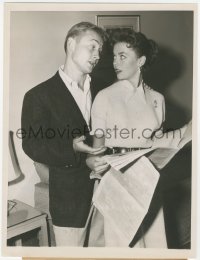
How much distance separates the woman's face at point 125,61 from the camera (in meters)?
1.95

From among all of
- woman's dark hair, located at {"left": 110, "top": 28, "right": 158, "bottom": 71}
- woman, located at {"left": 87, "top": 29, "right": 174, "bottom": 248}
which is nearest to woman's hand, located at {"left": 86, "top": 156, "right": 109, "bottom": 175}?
woman, located at {"left": 87, "top": 29, "right": 174, "bottom": 248}

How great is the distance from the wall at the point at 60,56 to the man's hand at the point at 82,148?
0.63 feet

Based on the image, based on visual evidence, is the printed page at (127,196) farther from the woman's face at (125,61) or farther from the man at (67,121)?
the woman's face at (125,61)

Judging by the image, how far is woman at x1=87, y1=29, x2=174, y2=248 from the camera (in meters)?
1.95

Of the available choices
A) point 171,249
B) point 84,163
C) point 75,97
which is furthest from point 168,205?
point 75,97

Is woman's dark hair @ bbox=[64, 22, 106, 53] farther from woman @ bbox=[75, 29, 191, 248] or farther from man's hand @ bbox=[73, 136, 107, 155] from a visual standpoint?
man's hand @ bbox=[73, 136, 107, 155]

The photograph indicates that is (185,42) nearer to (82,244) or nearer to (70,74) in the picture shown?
(70,74)

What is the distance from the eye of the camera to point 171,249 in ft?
6.51

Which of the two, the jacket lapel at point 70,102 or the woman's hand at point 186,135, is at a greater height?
the jacket lapel at point 70,102

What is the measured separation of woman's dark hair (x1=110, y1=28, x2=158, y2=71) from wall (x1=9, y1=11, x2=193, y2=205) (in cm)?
2

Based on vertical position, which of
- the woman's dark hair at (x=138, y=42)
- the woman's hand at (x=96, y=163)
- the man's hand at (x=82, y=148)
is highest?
the woman's dark hair at (x=138, y=42)

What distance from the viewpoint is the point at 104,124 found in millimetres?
1959

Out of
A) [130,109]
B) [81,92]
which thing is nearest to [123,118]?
[130,109]

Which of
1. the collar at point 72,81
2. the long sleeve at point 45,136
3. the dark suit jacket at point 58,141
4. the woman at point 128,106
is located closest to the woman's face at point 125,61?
the woman at point 128,106
